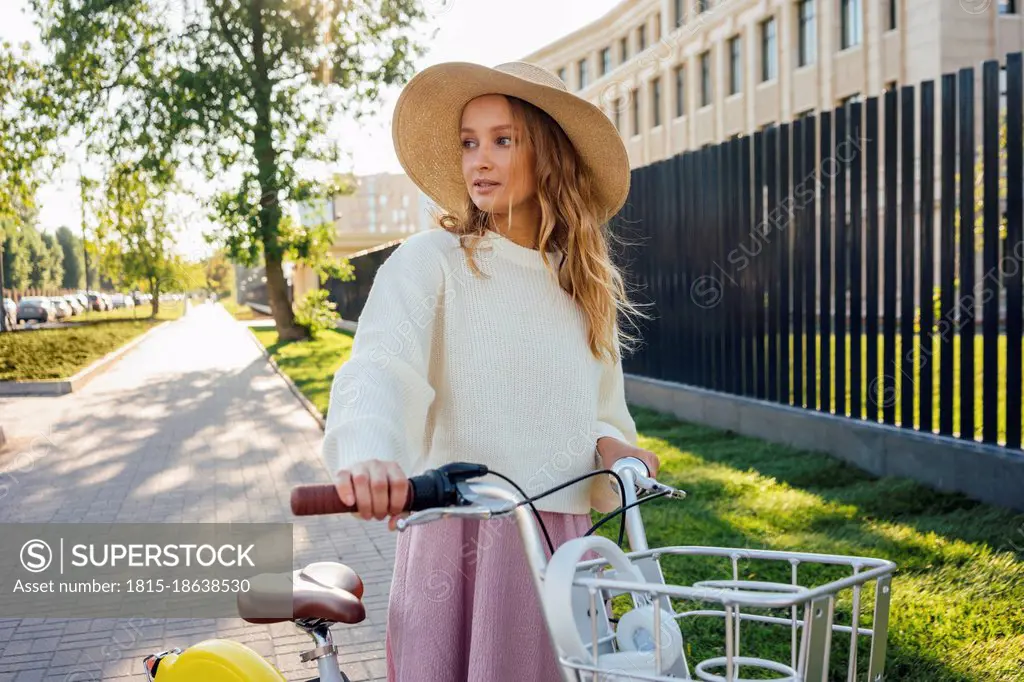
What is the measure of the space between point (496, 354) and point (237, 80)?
2179 cm

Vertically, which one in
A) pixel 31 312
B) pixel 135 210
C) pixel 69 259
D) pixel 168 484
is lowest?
pixel 168 484

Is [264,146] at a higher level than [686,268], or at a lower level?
higher

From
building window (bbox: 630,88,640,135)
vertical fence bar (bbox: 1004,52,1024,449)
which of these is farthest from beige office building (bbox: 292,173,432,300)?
vertical fence bar (bbox: 1004,52,1024,449)

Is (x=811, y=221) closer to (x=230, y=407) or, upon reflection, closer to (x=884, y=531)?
(x=884, y=531)

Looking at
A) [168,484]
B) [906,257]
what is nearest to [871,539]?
[906,257]

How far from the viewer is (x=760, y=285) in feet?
26.9

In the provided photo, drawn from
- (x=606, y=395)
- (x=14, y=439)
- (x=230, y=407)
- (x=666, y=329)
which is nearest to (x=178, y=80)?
(x=230, y=407)

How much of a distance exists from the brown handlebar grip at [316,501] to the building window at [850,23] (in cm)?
2928

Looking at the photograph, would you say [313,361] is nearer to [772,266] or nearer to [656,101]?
[772,266]

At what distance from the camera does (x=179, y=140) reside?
74.7ft

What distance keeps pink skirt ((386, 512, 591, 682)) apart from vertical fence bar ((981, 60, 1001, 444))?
15.0ft

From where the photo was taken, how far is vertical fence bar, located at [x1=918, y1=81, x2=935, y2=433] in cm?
611

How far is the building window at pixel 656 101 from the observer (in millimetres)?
40000

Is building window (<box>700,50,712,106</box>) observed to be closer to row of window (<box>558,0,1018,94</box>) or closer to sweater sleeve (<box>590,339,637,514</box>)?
row of window (<box>558,0,1018,94</box>)
